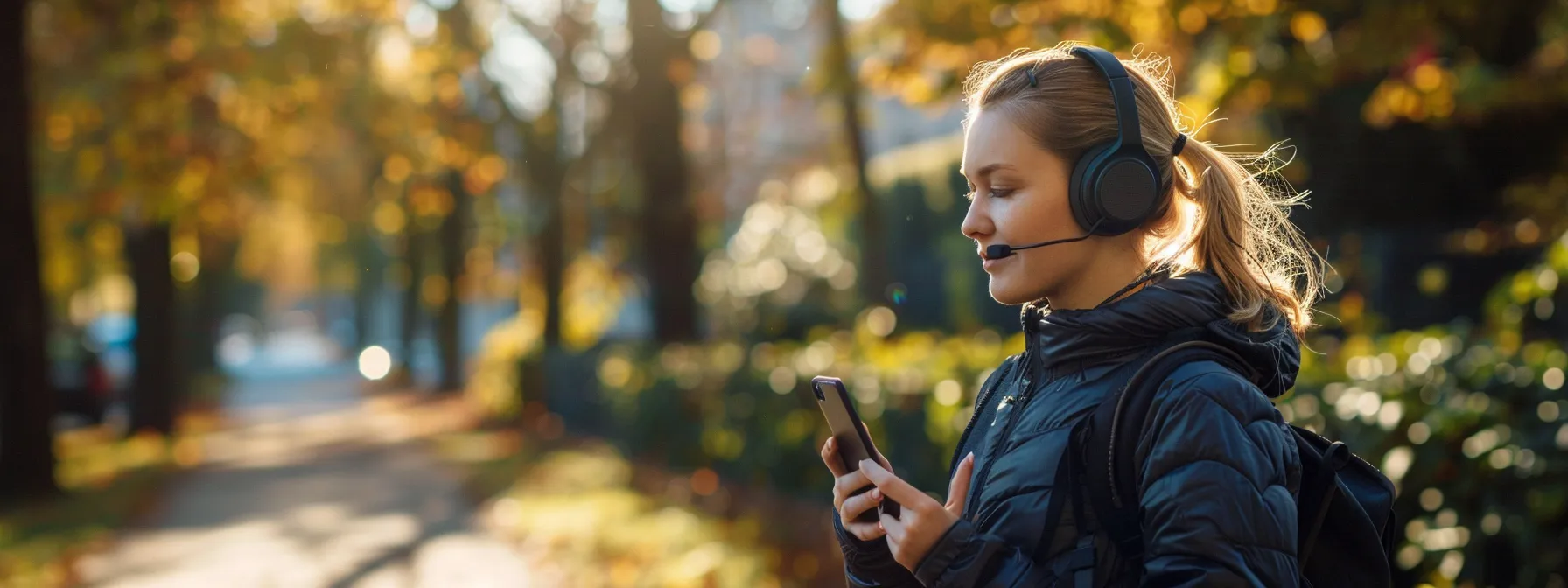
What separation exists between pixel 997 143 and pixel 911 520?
597 millimetres

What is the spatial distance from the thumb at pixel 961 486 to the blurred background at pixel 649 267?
9.85 ft

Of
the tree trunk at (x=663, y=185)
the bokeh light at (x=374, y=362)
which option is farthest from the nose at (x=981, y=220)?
the bokeh light at (x=374, y=362)

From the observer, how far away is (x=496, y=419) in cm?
2439

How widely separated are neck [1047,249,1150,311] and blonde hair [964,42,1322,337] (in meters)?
0.05

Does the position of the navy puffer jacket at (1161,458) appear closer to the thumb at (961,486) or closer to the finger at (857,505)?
the thumb at (961,486)

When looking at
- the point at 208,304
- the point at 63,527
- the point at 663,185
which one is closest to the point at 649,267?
the point at 663,185

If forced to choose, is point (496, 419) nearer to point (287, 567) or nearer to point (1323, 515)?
point (287, 567)

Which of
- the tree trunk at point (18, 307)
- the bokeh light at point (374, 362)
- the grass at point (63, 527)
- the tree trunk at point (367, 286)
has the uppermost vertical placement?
the tree trunk at point (18, 307)

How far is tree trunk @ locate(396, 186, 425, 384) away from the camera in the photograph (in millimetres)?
37219

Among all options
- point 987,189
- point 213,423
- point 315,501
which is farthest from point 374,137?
point 987,189

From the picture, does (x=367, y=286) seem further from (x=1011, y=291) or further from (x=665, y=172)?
(x=1011, y=291)

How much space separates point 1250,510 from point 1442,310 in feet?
45.3

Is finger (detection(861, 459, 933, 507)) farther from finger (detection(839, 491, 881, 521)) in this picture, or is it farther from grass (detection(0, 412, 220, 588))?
grass (detection(0, 412, 220, 588))

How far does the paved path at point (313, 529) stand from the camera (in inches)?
376
